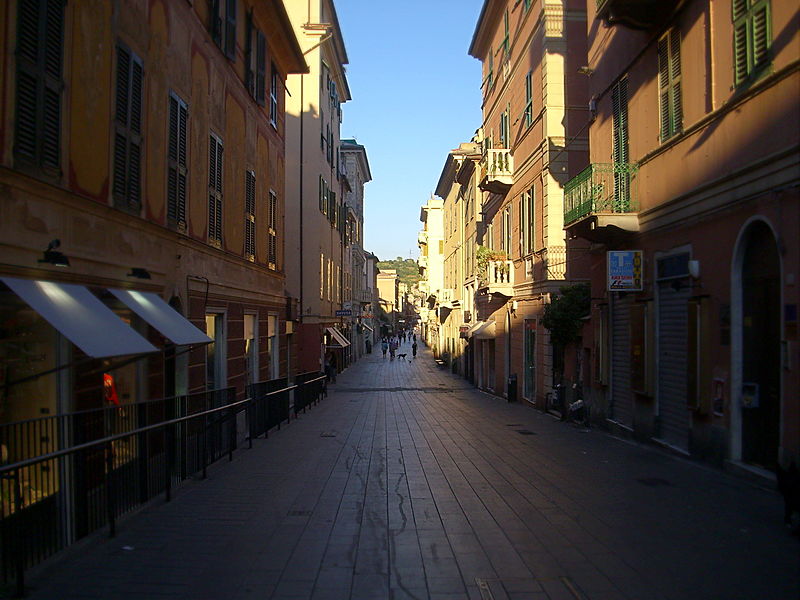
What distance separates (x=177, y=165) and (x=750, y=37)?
9.15 meters

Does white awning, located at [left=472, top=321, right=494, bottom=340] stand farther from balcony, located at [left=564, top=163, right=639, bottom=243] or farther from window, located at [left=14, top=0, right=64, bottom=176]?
window, located at [left=14, top=0, right=64, bottom=176]

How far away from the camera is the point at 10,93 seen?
6965mm

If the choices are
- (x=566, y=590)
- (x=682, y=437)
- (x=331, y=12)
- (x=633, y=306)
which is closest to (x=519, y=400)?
(x=633, y=306)

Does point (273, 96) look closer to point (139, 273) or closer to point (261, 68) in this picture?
point (261, 68)

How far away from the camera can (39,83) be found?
24.7 feet

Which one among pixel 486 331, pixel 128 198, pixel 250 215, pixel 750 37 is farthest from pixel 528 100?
pixel 128 198

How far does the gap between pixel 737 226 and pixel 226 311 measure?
10517 mm

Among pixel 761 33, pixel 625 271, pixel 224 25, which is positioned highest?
pixel 224 25

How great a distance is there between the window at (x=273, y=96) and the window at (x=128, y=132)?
32.8 feet

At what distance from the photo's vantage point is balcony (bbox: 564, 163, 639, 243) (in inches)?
548

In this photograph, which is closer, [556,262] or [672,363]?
[672,363]

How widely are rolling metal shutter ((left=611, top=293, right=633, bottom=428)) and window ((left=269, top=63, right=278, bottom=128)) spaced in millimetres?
11178

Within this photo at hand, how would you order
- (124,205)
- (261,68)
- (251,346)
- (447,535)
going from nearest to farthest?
(447,535) → (124,205) → (261,68) → (251,346)

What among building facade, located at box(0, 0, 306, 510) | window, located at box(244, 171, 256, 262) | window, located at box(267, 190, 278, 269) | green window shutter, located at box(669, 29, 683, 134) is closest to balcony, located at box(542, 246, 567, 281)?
window, located at box(267, 190, 278, 269)
